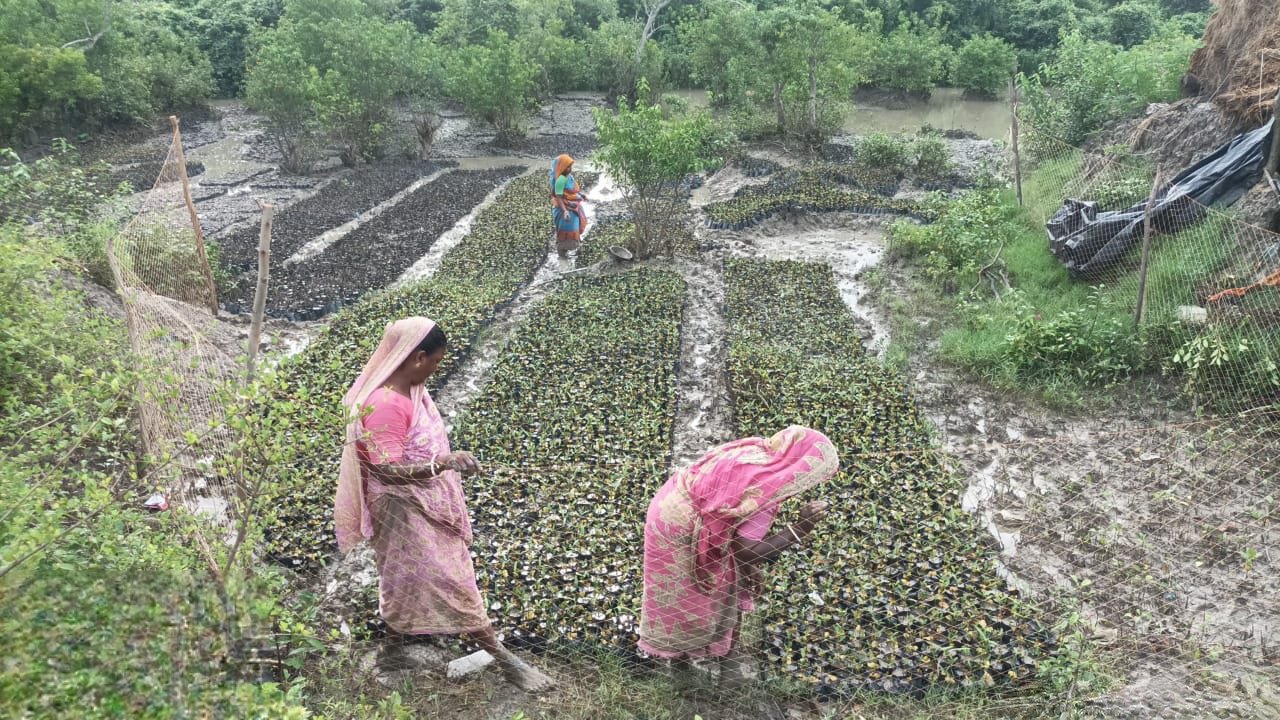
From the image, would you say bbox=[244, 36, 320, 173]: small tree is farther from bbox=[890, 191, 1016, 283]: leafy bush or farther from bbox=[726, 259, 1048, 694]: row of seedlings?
bbox=[726, 259, 1048, 694]: row of seedlings

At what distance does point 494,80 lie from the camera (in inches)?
747

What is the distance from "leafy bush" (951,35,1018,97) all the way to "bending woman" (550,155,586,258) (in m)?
19.2

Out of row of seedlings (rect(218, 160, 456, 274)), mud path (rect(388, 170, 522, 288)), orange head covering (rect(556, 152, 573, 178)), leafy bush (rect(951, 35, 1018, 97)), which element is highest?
leafy bush (rect(951, 35, 1018, 97))

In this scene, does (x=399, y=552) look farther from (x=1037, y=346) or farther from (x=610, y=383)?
(x=1037, y=346)

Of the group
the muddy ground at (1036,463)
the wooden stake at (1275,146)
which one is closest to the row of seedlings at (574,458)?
the muddy ground at (1036,463)

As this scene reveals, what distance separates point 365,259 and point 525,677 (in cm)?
861

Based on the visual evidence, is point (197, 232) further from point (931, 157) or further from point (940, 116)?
point (940, 116)

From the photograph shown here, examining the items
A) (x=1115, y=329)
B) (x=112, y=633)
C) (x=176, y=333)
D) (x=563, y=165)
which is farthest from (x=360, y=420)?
(x=563, y=165)

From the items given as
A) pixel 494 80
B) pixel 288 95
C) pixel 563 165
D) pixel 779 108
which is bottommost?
pixel 563 165

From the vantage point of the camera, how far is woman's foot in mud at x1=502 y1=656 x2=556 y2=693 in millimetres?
3748

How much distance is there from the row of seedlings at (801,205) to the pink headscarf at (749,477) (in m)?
9.57

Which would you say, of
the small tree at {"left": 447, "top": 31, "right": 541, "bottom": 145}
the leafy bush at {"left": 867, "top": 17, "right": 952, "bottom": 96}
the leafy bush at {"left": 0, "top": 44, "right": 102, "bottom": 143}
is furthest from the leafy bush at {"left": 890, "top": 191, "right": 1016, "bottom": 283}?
the leafy bush at {"left": 0, "top": 44, "right": 102, "bottom": 143}

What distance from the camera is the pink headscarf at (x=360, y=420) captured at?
321 cm

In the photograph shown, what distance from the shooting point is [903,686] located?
12.2 feet
